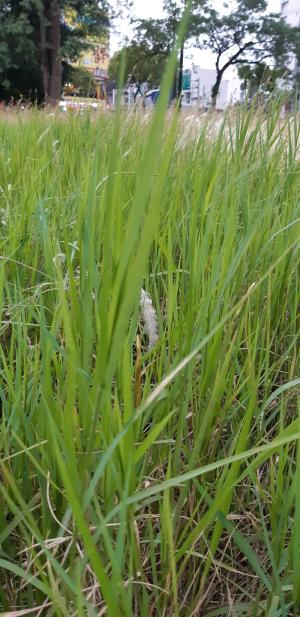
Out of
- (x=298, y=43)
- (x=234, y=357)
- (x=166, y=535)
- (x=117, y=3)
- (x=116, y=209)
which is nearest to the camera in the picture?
(x=116, y=209)

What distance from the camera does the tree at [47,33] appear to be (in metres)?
14.3

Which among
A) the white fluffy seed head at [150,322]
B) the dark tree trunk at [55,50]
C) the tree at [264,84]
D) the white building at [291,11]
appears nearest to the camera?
the white fluffy seed head at [150,322]

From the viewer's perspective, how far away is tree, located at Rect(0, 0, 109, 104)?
14.3 meters

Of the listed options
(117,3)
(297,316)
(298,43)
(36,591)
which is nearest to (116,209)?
(36,591)

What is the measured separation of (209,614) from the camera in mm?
349

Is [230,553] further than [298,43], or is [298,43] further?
[298,43]

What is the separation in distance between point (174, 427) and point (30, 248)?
17.6 inches

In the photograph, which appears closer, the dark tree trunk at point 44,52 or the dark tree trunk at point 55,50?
the dark tree trunk at point 55,50

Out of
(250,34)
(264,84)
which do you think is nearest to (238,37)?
(250,34)

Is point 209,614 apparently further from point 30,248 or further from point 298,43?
point 298,43

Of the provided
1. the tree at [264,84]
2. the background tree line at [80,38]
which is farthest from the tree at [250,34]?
the tree at [264,84]

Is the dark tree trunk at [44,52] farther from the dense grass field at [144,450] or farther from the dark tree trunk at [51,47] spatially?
the dense grass field at [144,450]

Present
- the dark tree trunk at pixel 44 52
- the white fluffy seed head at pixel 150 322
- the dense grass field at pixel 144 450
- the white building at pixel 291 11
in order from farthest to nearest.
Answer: the white building at pixel 291 11 → the dark tree trunk at pixel 44 52 → the white fluffy seed head at pixel 150 322 → the dense grass field at pixel 144 450

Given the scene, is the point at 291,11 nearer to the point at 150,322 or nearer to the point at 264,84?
the point at 264,84
